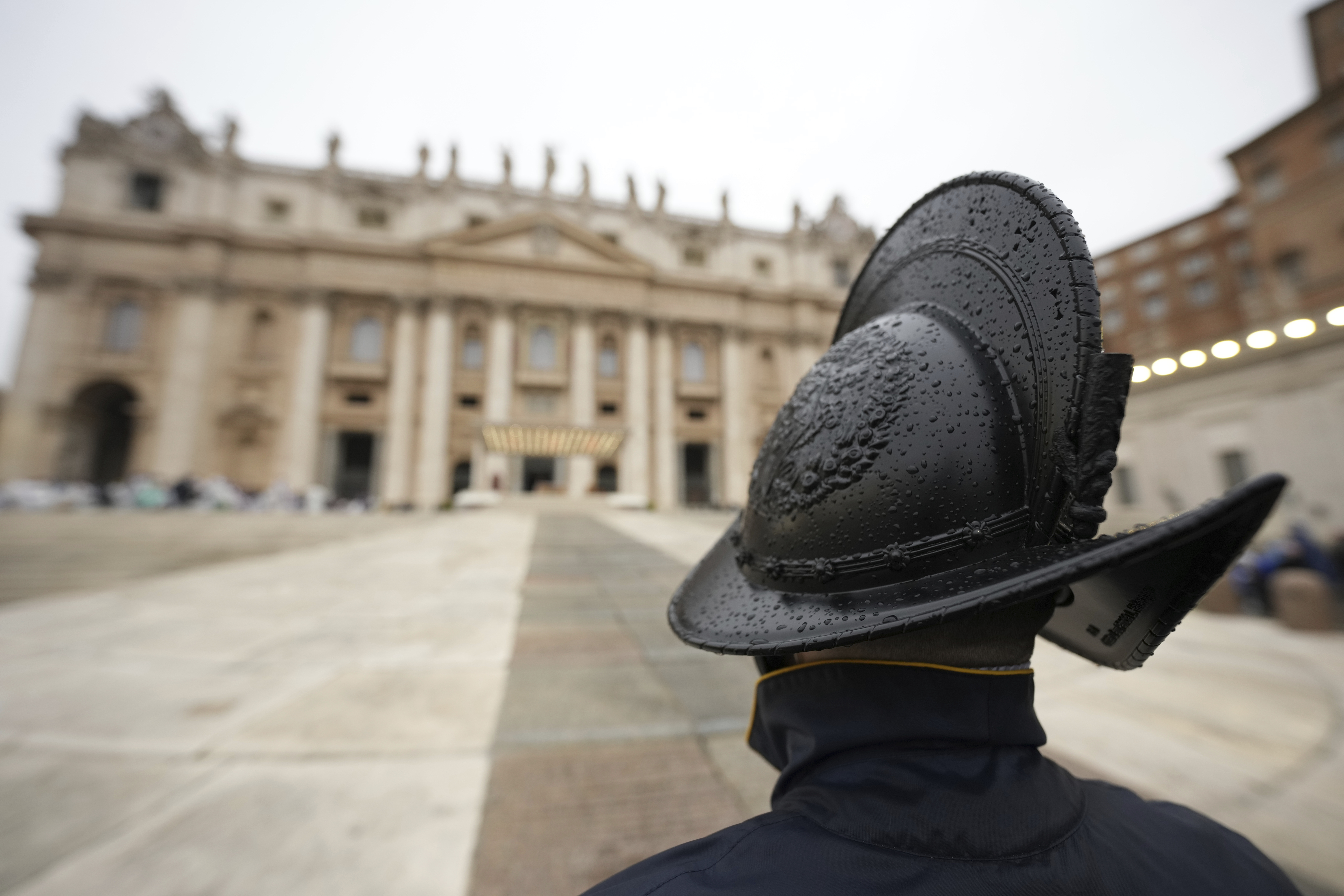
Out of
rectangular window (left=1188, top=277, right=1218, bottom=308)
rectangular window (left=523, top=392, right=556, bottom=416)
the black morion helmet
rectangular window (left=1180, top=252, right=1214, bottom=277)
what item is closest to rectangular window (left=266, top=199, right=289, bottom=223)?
rectangular window (left=523, top=392, right=556, bottom=416)

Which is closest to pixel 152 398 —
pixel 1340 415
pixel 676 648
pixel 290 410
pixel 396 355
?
pixel 290 410

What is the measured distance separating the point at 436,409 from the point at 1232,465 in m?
28.4

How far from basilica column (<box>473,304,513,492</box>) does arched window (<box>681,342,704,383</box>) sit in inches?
385

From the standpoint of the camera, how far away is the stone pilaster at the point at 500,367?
26641 millimetres

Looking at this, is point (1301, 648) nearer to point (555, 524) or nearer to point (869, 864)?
point (869, 864)

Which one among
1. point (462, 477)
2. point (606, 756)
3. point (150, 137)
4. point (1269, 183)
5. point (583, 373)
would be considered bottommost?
point (606, 756)

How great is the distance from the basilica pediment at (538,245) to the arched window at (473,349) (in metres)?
3.82

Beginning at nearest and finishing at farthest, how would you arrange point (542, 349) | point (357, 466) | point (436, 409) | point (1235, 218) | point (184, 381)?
point (184, 381), point (1235, 218), point (436, 409), point (542, 349), point (357, 466)

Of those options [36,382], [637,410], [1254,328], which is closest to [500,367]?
[637,410]

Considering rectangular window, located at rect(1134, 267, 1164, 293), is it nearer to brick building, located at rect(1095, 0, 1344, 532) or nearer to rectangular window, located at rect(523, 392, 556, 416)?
brick building, located at rect(1095, 0, 1344, 532)

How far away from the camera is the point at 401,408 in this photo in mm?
26188

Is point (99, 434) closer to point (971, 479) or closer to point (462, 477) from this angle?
point (462, 477)

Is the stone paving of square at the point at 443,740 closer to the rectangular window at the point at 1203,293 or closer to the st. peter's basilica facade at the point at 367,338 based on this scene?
the st. peter's basilica facade at the point at 367,338

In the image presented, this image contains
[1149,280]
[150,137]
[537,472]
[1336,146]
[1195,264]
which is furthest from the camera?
[537,472]
